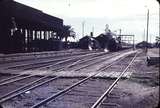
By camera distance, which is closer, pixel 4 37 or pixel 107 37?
pixel 4 37

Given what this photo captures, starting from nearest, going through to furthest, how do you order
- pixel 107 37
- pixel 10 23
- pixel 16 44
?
1. pixel 10 23
2. pixel 16 44
3. pixel 107 37

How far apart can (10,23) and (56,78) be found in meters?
26.0

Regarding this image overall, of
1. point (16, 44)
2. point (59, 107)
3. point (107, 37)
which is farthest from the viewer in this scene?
point (107, 37)

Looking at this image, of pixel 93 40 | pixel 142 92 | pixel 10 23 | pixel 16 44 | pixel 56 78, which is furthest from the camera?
pixel 93 40

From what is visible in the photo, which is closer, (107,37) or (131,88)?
(131,88)

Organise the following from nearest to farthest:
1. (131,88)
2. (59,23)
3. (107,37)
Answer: (131,88), (59,23), (107,37)

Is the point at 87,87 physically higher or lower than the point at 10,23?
lower

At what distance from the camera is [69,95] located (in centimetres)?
1118

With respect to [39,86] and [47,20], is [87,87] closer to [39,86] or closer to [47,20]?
[39,86]

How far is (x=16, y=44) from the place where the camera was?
4362 centimetres

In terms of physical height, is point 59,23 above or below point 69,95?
above

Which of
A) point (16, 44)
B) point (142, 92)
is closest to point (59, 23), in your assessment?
point (16, 44)

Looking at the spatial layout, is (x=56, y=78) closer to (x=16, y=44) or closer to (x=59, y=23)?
(x=16, y=44)

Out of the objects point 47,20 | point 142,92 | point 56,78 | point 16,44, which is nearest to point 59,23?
point 47,20
